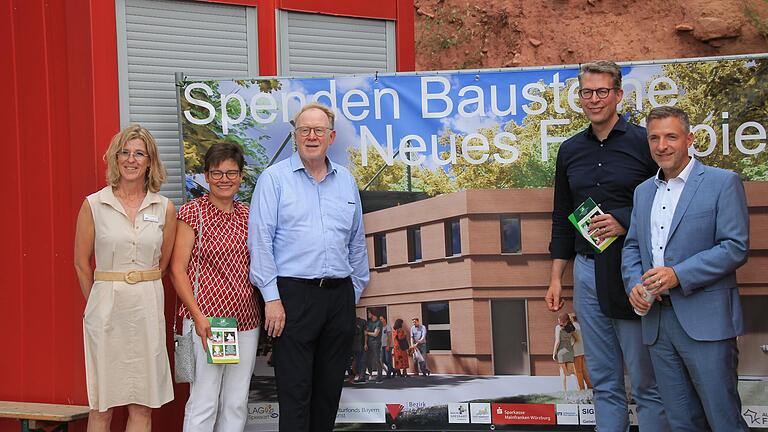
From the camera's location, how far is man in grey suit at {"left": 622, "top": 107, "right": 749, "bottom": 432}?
3635 millimetres

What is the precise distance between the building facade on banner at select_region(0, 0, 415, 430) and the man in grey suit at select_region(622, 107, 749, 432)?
8.45 ft

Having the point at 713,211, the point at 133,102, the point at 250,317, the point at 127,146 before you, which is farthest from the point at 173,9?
the point at 713,211

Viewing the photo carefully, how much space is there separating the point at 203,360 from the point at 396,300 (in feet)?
3.81

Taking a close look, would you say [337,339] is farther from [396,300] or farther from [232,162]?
[232,162]

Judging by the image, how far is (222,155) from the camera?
4.36 metres

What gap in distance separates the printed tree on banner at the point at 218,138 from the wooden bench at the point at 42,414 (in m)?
1.28

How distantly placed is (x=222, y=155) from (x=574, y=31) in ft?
24.0

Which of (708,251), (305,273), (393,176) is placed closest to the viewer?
(708,251)

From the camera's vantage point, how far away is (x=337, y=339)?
4.33 m

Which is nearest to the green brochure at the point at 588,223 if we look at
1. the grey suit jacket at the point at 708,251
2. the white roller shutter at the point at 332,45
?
the grey suit jacket at the point at 708,251

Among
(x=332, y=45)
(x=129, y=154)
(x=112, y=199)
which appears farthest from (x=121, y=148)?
(x=332, y=45)

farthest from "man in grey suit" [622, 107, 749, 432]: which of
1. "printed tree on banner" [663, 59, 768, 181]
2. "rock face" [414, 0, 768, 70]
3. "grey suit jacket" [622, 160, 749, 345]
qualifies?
"rock face" [414, 0, 768, 70]

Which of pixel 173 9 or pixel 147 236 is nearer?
pixel 147 236

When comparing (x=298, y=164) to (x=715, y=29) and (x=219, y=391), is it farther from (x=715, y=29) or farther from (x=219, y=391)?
(x=715, y=29)
